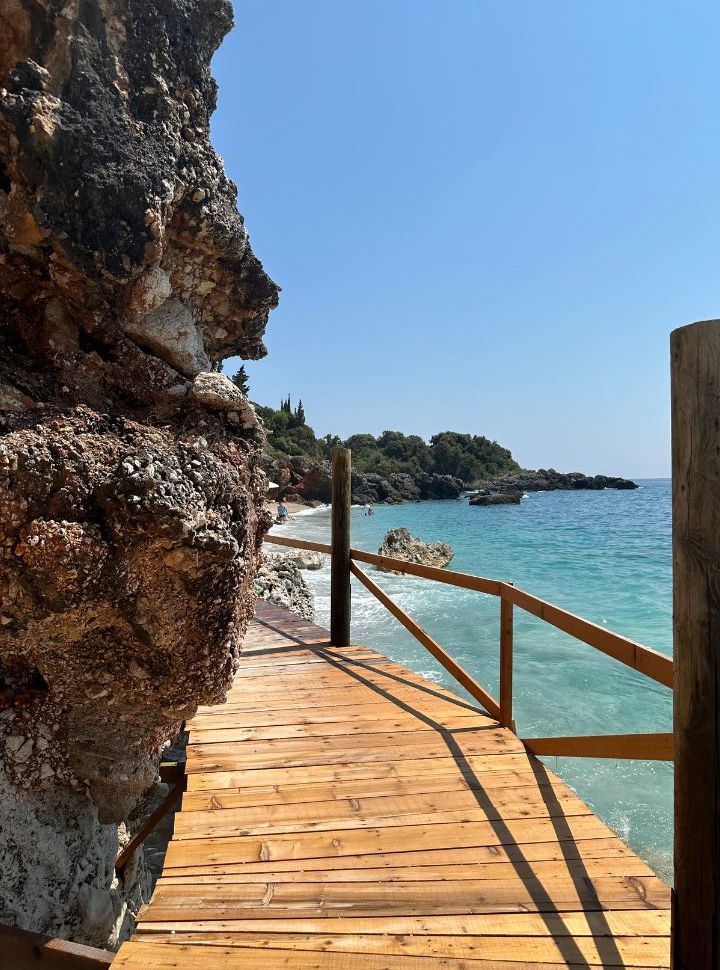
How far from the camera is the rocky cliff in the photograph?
8.32ft

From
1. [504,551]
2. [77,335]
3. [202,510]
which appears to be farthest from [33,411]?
[504,551]

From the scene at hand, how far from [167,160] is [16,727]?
10.3 ft

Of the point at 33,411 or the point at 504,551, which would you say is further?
the point at 504,551

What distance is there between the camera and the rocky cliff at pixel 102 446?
8.32 ft

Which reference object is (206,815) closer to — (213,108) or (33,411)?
(33,411)

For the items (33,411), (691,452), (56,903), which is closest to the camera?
(691,452)

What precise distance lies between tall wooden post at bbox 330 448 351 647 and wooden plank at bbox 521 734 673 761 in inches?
106

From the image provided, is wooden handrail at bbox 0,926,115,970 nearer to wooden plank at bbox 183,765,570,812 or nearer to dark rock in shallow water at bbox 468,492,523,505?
wooden plank at bbox 183,765,570,812

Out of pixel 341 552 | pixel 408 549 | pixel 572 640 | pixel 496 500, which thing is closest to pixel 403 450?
pixel 496 500

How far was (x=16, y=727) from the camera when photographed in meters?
2.82

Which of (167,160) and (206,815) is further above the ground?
(167,160)

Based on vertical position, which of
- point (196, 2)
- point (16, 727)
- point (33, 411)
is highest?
point (196, 2)

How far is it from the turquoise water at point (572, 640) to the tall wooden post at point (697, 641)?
5.52 meters

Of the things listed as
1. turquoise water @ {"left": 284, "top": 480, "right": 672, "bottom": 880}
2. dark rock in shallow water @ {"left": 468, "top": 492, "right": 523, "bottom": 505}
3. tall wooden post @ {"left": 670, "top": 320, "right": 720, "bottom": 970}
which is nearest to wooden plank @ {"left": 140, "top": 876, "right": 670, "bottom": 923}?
tall wooden post @ {"left": 670, "top": 320, "right": 720, "bottom": 970}
